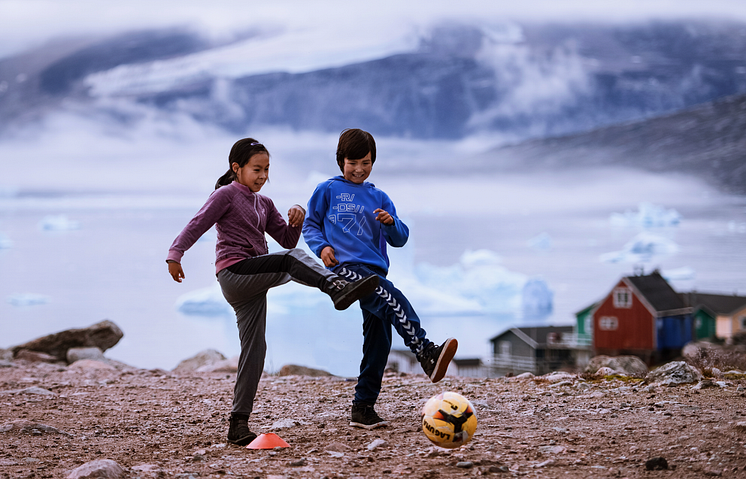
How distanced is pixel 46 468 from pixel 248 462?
0.70 m

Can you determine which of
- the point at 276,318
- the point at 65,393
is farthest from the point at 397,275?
the point at 65,393

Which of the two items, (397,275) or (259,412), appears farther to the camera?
(397,275)

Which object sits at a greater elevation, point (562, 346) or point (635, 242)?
point (635, 242)

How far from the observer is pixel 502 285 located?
25719 millimetres

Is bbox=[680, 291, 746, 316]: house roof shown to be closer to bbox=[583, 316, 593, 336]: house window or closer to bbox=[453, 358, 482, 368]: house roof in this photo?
bbox=[583, 316, 593, 336]: house window

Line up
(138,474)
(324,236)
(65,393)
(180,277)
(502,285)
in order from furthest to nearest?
(502,285) < (65,393) < (324,236) < (180,277) < (138,474)

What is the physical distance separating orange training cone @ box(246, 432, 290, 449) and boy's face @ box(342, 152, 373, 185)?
1063 millimetres

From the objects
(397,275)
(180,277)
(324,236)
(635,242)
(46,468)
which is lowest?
(46,468)

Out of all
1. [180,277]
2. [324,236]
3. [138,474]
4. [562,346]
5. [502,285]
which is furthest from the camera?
[502,285]

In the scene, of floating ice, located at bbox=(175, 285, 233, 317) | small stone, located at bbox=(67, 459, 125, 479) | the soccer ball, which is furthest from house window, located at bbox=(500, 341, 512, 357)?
small stone, located at bbox=(67, 459, 125, 479)

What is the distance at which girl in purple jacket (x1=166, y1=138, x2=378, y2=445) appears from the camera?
106 inches

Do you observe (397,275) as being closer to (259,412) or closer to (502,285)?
(502,285)

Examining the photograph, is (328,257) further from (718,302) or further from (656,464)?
(718,302)

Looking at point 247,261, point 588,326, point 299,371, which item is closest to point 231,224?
point 247,261
